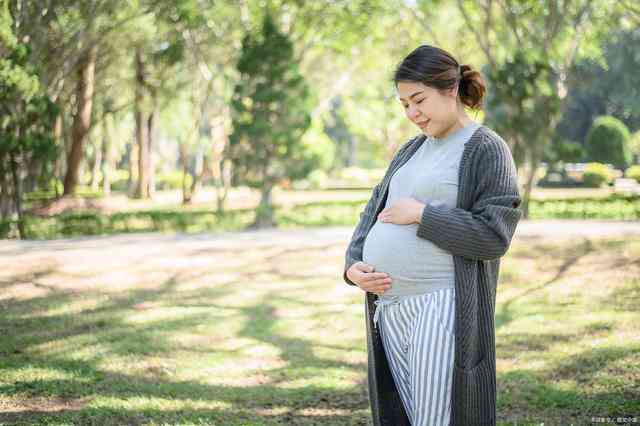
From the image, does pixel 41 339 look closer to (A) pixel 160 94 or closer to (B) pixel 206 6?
(B) pixel 206 6

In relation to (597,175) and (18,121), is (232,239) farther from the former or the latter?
(597,175)

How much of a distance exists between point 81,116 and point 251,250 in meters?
10.9

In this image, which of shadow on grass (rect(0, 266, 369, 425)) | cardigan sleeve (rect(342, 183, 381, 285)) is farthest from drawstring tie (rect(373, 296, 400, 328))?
shadow on grass (rect(0, 266, 369, 425))

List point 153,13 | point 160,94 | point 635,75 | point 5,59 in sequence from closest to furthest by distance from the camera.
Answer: point 5,59 → point 153,13 → point 160,94 → point 635,75

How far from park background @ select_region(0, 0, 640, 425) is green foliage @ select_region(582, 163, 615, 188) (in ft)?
30.6

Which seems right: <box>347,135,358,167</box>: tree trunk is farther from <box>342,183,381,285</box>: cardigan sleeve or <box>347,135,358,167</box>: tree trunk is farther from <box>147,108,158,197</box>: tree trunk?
<box>342,183,381,285</box>: cardigan sleeve

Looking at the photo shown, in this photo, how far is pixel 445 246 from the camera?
244 centimetres

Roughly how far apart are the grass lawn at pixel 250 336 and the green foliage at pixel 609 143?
2097cm

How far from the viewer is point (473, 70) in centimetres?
261

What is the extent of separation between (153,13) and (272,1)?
3076 mm

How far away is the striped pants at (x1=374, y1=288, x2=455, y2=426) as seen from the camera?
2465 millimetres

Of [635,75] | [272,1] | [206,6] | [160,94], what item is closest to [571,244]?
[272,1]

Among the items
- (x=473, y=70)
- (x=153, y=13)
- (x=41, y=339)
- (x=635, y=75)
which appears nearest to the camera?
(x=473, y=70)

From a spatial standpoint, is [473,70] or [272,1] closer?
[473,70]
